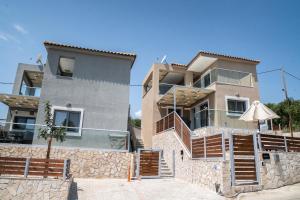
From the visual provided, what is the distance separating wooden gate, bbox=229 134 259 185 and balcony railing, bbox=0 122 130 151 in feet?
22.0

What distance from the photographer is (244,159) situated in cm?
1036

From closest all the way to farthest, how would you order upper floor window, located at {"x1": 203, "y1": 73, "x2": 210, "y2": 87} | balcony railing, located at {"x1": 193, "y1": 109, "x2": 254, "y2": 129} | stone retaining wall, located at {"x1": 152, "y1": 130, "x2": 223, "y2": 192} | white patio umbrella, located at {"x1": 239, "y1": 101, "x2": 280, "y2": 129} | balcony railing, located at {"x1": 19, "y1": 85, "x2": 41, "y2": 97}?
1. stone retaining wall, located at {"x1": 152, "y1": 130, "x2": 223, "y2": 192}
2. white patio umbrella, located at {"x1": 239, "y1": 101, "x2": 280, "y2": 129}
3. balcony railing, located at {"x1": 193, "y1": 109, "x2": 254, "y2": 129}
4. balcony railing, located at {"x1": 19, "y1": 85, "x2": 41, "y2": 97}
5. upper floor window, located at {"x1": 203, "y1": 73, "x2": 210, "y2": 87}

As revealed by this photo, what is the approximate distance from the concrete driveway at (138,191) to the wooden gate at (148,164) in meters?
1.57

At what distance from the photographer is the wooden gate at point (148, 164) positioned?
14141 mm

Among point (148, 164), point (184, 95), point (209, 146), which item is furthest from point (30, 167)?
point (184, 95)

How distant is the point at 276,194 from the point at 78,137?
1083 centimetres

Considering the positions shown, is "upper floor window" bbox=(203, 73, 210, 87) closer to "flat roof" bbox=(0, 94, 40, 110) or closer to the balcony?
the balcony

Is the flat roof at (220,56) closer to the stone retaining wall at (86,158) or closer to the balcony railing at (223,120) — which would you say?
the balcony railing at (223,120)

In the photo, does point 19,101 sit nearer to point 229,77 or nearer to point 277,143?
point 229,77

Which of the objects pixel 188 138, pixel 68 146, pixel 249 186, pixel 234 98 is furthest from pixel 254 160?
pixel 68 146

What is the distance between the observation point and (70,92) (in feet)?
53.4

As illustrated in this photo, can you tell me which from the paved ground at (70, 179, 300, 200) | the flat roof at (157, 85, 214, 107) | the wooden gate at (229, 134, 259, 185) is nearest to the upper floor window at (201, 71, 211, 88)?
the flat roof at (157, 85, 214, 107)

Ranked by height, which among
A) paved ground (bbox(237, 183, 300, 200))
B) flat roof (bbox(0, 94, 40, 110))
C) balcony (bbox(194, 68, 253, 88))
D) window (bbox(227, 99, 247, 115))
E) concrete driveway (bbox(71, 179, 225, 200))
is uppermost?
balcony (bbox(194, 68, 253, 88))

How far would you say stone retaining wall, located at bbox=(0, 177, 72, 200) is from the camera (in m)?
9.10
